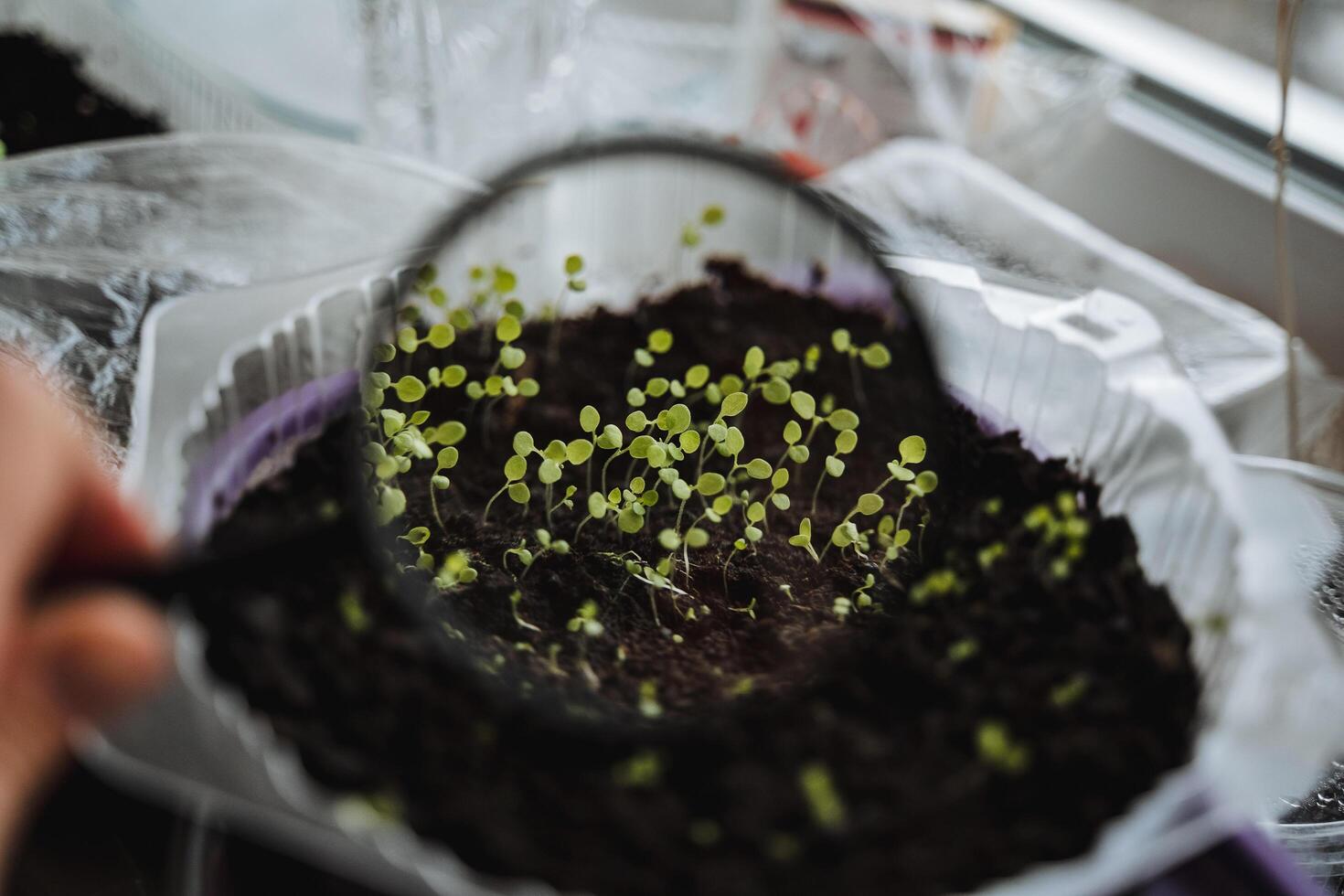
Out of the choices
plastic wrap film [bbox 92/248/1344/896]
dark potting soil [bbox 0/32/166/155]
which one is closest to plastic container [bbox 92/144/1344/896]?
plastic wrap film [bbox 92/248/1344/896]

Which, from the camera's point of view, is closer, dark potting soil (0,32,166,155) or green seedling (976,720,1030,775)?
green seedling (976,720,1030,775)

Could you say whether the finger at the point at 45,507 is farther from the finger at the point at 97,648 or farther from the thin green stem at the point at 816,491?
the thin green stem at the point at 816,491

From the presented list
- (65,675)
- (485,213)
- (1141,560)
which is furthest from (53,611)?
(1141,560)

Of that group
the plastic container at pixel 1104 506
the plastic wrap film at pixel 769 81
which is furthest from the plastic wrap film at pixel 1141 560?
the plastic wrap film at pixel 769 81

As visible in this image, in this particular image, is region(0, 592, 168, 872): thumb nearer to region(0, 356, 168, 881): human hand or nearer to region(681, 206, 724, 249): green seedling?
region(0, 356, 168, 881): human hand

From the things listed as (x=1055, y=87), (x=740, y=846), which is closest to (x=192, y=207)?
(x=740, y=846)
